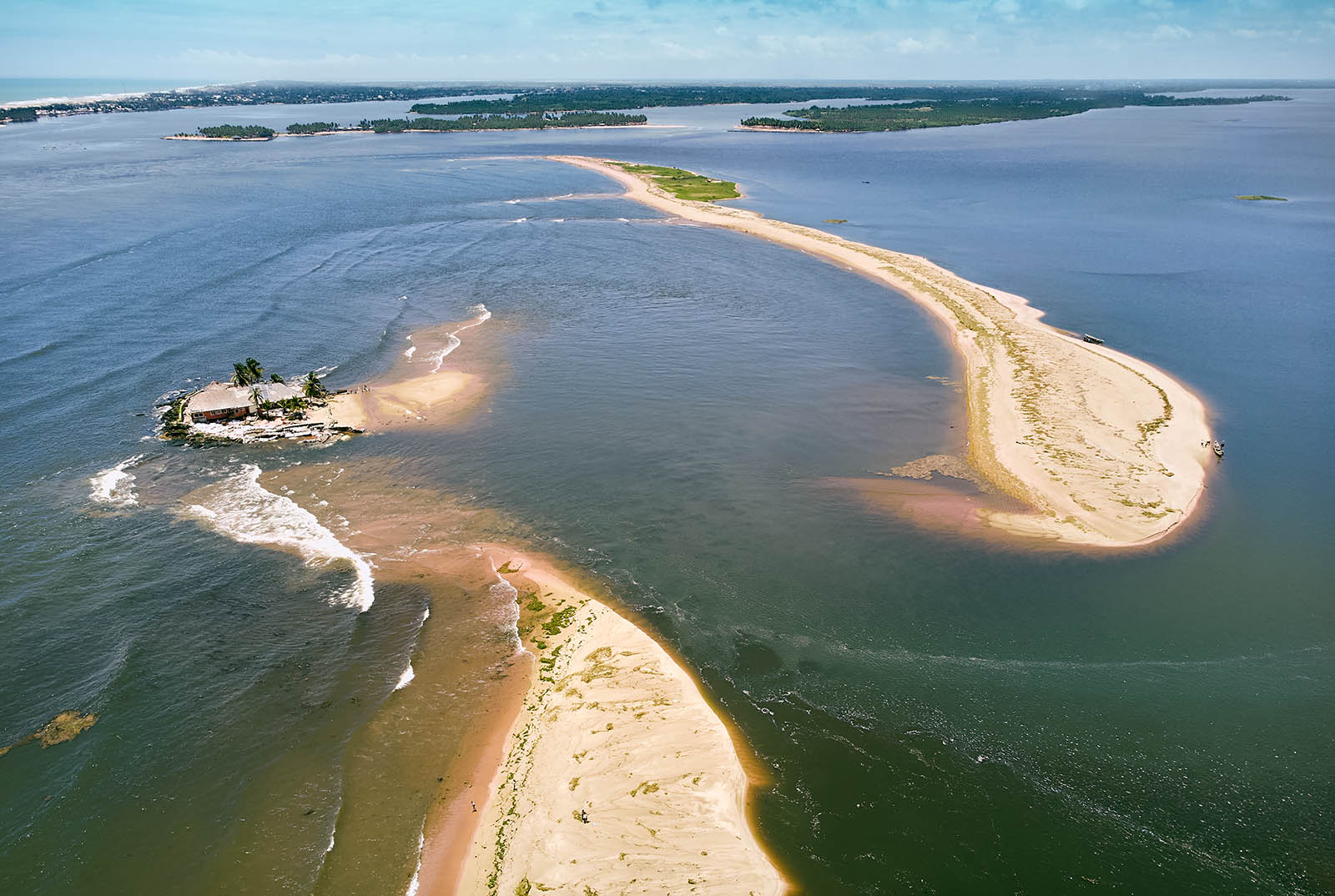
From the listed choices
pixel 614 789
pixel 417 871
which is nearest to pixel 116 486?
pixel 417 871

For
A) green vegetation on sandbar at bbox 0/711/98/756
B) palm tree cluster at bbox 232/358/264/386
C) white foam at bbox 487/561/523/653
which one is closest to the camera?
green vegetation on sandbar at bbox 0/711/98/756

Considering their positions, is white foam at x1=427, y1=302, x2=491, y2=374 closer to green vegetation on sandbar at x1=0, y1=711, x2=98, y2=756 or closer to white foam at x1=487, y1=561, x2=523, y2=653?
white foam at x1=487, y1=561, x2=523, y2=653

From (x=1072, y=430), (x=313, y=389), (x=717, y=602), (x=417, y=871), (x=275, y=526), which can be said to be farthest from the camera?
(x=313, y=389)

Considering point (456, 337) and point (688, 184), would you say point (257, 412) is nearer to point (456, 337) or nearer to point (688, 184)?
point (456, 337)

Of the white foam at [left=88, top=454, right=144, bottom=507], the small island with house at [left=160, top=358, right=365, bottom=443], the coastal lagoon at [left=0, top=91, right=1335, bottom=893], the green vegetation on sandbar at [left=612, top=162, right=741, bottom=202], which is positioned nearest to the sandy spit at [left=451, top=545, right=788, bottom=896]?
the coastal lagoon at [left=0, top=91, right=1335, bottom=893]

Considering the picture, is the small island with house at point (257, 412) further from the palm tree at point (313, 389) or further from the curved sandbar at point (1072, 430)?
the curved sandbar at point (1072, 430)

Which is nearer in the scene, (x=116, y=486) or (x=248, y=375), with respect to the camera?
(x=116, y=486)

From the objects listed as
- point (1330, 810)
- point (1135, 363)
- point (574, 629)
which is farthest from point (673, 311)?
point (1330, 810)
